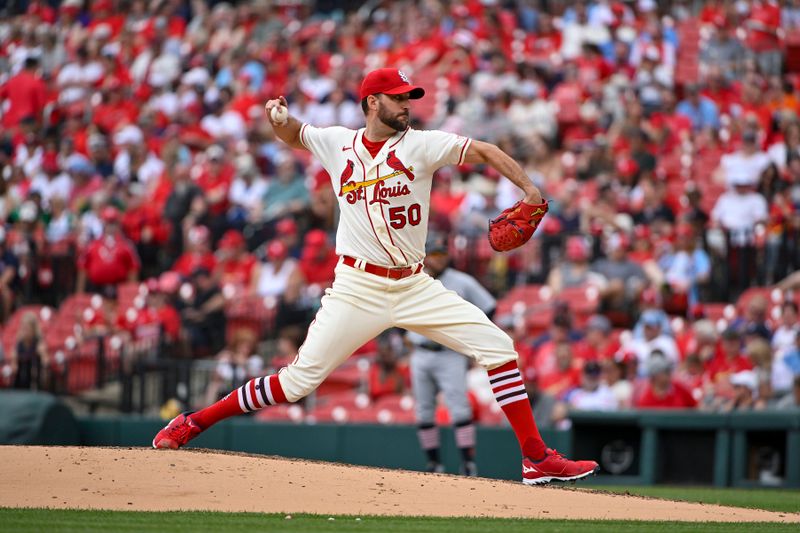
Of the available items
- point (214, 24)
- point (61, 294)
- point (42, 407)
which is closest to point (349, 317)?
point (42, 407)

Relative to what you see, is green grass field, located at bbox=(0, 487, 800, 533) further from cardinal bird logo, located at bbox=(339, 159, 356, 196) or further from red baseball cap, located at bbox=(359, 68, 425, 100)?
red baseball cap, located at bbox=(359, 68, 425, 100)

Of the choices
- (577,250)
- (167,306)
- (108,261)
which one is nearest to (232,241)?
(167,306)

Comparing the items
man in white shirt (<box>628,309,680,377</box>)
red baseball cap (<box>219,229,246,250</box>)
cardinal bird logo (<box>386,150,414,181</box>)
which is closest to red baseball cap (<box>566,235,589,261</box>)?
man in white shirt (<box>628,309,680,377</box>)

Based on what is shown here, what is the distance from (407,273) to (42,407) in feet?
20.9

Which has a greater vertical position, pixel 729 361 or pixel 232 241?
pixel 232 241

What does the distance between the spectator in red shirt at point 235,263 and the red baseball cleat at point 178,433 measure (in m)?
8.08

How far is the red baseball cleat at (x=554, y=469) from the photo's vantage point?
292 inches

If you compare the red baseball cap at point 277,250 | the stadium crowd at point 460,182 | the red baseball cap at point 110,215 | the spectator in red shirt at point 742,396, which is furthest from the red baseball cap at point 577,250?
the red baseball cap at point 110,215

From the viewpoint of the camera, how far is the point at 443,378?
35.4ft

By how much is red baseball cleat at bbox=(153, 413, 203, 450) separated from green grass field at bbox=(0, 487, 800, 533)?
129 cm

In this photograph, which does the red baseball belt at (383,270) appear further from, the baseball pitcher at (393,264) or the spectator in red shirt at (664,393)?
the spectator in red shirt at (664,393)

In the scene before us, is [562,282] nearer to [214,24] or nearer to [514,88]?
[514,88]

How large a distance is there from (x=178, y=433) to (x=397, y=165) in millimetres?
2013

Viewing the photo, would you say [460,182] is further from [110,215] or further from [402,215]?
[402,215]
